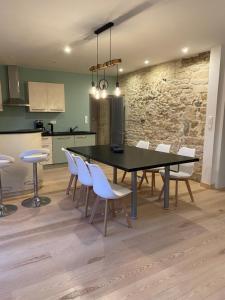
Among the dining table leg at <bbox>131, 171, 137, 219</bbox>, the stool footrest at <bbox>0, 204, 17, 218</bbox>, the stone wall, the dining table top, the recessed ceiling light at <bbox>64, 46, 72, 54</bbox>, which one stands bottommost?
the stool footrest at <bbox>0, 204, 17, 218</bbox>

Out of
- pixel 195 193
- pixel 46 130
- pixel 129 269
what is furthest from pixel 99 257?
pixel 46 130

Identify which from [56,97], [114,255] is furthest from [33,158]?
[56,97]

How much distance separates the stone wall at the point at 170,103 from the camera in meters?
4.50

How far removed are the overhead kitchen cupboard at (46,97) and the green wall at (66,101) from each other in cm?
30

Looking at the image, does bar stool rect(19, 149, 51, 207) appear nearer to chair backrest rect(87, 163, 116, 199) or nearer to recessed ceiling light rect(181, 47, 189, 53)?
chair backrest rect(87, 163, 116, 199)

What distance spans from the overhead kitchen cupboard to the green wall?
295 millimetres

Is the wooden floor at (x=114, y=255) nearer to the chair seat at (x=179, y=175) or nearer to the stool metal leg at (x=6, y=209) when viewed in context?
the stool metal leg at (x=6, y=209)

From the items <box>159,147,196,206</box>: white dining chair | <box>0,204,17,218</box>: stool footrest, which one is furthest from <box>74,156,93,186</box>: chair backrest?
<box>159,147,196,206</box>: white dining chair

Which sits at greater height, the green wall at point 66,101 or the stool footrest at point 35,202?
the green wall at point 66,101

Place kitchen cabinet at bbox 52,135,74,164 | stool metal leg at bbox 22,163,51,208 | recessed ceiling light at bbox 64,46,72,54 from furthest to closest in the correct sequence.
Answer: kitchen cabinet at bbox 52,135,74,164, recessed ceiling light at bbox 64,46,72,54, stool metal leg at bbox 22,163,51,208

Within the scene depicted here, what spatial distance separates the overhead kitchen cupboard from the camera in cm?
557

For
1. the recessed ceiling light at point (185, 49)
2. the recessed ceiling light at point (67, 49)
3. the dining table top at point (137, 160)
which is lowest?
the dining table top at point (137, 160)

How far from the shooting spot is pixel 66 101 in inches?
247

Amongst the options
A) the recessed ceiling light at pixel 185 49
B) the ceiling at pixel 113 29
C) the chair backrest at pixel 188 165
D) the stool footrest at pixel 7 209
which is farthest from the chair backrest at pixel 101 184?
the recessed ceiling light at pixel 185 49
